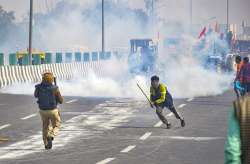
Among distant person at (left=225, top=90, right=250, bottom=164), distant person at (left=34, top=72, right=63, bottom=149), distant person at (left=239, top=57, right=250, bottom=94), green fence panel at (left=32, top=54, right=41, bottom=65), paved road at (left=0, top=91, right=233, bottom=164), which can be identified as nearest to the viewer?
distant person at (left=225, top=90, right=250, bottom=164)

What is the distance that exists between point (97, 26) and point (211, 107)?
119 meters

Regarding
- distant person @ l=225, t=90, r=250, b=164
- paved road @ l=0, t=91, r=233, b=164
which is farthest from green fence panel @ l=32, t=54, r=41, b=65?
distant person @ l=225, t=90, r=250, b=164

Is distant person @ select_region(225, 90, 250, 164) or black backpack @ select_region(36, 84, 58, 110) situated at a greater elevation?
distant person @ select_region(225, 90, 250, 164)

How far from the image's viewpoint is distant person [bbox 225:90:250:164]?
6.12 m

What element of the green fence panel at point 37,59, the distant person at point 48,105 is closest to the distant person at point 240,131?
the distant person at point 48,105

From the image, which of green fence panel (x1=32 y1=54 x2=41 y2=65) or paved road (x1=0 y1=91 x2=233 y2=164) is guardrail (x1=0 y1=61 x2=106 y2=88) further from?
paved road (x1=0 y1=91 x2=233 y2=164)

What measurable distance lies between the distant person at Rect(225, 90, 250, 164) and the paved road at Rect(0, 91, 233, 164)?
808 cm

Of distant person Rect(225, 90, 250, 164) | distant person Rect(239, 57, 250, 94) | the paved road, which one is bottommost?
the paved road

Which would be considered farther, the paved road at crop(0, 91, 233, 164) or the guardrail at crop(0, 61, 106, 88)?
the guardrail at crop(0, 61, 106, 88)

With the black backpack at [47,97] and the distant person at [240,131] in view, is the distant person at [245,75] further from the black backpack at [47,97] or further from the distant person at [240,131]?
the distant person at [240,131]

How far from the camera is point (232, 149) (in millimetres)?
6070

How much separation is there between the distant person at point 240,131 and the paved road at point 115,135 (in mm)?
8084

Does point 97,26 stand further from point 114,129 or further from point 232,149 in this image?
point 232,149

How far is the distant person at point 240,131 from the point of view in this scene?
6.12m
